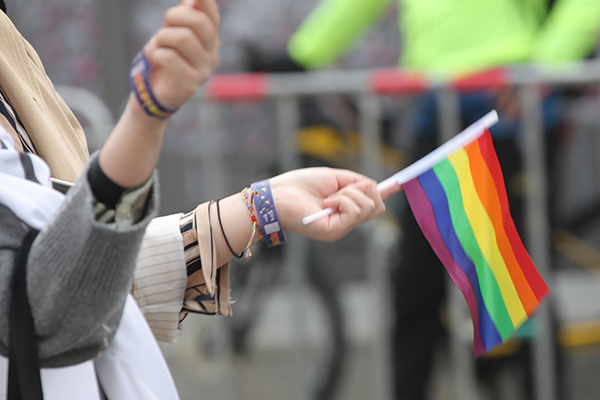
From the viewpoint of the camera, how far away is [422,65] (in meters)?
2.79

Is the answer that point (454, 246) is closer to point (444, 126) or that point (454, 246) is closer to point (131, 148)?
point (131, 148)

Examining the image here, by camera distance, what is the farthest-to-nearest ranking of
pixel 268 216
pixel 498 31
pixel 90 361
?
pixel 498 31 < pixel 268 216 < pixel 90 361

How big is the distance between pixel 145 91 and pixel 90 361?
1.46 ft

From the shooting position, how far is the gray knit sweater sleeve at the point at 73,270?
825 mm

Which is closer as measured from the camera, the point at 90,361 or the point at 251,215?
the point at 90,361

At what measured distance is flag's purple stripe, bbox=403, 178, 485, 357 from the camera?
1.21 m

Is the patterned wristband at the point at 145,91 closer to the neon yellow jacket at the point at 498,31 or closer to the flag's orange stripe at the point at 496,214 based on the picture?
the flag's orange stripe at the point at 496,214

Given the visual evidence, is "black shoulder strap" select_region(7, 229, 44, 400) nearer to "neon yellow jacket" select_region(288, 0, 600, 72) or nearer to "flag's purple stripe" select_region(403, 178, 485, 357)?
"flag's purple stripe" select_region(403, 178, 485, 357)

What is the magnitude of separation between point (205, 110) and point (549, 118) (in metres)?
1.40

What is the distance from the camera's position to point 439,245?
1.23 meters

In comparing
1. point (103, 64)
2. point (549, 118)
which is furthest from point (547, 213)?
point (103, 64)

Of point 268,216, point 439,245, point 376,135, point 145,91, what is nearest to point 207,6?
point 145,91

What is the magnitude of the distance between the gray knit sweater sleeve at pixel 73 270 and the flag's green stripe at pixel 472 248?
0.57m

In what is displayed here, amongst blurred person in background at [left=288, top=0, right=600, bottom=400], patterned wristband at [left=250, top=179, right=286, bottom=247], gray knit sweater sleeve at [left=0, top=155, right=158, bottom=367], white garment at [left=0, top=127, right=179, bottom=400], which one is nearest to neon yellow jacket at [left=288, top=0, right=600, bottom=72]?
blurred person in background at [left=288, top=0, right=600, bottom=400]
